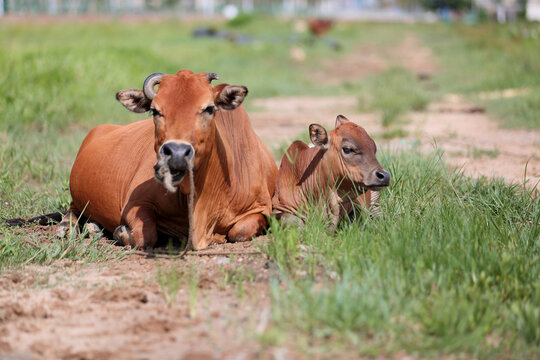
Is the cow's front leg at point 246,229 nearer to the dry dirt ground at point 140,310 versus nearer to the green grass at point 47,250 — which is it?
the dry dirt ground at point 140,310

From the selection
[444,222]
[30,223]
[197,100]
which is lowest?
[30,223]

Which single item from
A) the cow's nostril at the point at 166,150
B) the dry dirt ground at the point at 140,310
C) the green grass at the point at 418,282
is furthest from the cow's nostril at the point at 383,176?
the cow's nostril at the point at 166,150

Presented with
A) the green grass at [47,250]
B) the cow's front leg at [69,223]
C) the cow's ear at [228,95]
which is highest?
the cow's ear at [228,95]

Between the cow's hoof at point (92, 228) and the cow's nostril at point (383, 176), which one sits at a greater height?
the cow's nostril at point (383, 176)

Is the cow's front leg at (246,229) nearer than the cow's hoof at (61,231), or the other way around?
the cow's front leg at (246,229)

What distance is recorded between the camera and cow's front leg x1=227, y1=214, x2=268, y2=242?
4758 mm

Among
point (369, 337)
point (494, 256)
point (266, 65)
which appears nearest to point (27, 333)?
point (369, 337)

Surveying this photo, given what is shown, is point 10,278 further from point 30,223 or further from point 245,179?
point 245,179

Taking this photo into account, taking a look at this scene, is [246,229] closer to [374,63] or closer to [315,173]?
[315,173]

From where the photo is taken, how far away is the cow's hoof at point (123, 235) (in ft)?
15.3

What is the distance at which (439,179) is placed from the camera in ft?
17.1

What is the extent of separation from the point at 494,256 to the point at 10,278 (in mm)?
2843

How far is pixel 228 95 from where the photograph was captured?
4.38m

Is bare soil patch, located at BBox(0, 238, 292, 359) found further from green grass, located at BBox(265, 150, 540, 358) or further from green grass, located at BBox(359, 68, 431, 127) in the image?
green grass, located at BBox(359, 68, 431, 127)
